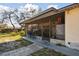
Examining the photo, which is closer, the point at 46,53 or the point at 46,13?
the point at 46,53

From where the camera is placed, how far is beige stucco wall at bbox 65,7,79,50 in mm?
4789

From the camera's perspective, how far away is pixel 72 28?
4875 mm

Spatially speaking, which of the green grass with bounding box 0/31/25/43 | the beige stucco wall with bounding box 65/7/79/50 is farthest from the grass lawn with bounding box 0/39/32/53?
the beige stucco wall with bounding box 65/7/79/50

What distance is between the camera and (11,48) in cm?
487

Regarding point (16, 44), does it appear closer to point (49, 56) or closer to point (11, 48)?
point (11, 48)

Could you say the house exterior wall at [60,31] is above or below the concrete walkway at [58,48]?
above

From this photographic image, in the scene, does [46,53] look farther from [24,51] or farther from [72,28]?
[72,28]

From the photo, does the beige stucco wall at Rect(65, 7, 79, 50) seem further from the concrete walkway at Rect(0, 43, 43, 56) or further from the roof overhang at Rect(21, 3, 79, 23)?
the concrete walkway at Rect(0, 43, 43, 56)

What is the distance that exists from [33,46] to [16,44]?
406 mm

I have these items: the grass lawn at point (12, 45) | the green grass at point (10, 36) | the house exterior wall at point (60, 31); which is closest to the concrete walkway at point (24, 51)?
the grass lawn at point (12, 45)

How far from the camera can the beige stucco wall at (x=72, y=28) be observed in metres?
4.79

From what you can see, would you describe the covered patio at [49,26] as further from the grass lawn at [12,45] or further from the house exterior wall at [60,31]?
the grass lawn at [12,45]

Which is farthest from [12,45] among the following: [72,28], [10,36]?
[72,28]

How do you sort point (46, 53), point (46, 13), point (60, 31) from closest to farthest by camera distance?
point (46, 53)
point (46, 13)
point (60, 31)
